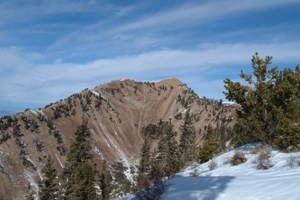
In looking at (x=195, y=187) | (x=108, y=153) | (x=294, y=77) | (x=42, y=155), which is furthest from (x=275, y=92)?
(x=108, y=153)

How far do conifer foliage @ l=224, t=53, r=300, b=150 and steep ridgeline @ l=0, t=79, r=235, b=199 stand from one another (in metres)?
97.1

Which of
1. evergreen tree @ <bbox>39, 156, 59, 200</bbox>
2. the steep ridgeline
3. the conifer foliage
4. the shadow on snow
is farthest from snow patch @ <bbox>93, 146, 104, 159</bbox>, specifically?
the shadow on snow

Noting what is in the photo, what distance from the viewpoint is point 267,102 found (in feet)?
73.2

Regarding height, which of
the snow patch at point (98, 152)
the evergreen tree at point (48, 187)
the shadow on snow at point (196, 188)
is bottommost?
the snow patch at point (98, 152)

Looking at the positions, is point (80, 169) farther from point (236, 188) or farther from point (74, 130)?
point (74, 130)

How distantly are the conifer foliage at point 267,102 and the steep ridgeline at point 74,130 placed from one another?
319 feet

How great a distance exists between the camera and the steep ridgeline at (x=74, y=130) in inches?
5002

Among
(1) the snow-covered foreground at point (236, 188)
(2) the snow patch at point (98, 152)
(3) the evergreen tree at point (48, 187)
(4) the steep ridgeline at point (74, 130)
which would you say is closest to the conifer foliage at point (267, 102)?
(1) the snow-covered foreground at point (236, 188)

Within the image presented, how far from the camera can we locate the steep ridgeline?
12706cm

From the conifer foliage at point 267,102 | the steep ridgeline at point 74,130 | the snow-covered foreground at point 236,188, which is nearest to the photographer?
the snow-covered foreground at point 236,188

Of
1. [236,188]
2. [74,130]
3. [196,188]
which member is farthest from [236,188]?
[74,130]

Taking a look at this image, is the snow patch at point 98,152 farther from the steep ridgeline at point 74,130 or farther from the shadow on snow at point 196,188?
the shadow on snow at point 196,188

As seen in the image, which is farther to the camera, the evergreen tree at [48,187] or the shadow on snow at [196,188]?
the evergreen tree at [48,187]

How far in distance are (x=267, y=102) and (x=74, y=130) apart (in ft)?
485
